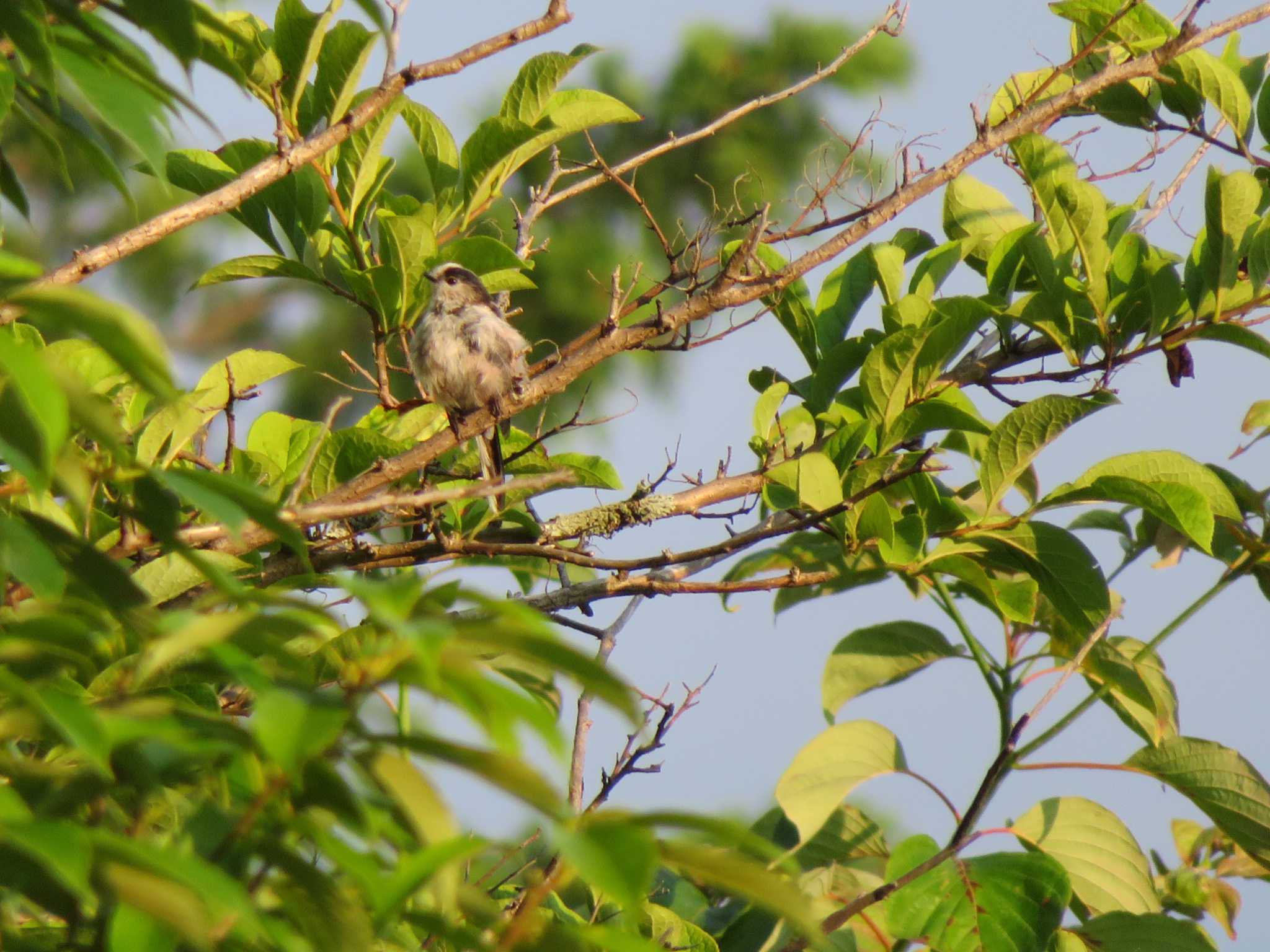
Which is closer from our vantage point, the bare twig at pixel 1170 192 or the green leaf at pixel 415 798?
the green leaf at pixel 415 798

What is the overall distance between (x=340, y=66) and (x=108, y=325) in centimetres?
164

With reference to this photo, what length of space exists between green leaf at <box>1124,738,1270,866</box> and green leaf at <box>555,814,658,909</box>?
197cm

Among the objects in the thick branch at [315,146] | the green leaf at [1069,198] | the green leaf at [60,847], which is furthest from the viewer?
the green leaf at [1069,198]

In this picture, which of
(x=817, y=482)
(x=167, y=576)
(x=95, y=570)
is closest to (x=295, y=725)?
(x=95, y=570)

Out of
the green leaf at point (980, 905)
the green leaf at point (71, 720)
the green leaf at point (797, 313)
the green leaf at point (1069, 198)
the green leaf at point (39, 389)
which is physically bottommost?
the green leaf at point (71, 720)

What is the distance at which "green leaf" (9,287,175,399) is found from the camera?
2.77ft

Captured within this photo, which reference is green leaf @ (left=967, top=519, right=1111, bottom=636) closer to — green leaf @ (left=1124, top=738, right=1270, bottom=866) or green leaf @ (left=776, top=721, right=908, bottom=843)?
green leaf @ (left=1124, top=738, right=1270, bottom=866)

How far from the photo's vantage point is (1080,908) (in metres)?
2.57

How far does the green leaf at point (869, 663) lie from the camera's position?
2684 millimetres

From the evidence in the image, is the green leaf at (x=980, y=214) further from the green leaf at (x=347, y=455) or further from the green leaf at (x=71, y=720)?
the green leaf at (x=71, y=720)

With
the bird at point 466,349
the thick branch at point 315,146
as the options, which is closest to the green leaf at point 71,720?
the thick branch at point 315,146

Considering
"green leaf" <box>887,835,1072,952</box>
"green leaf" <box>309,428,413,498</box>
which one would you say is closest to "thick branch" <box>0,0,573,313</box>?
"green leaf" <box>309,428,413,498</box>

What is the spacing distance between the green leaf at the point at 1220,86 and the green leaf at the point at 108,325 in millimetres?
2415

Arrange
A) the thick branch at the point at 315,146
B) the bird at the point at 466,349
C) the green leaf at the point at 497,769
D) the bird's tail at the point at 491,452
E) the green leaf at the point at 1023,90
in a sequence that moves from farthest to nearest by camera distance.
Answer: the bird at the point at 466,349, the bird's tail at the point at 491,452, the green leaf at the point at 1023,90, the thick branch at the point at 315,146, the green leaf at the point at 497,769
